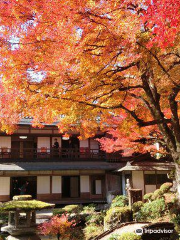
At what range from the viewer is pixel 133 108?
11.5 metres

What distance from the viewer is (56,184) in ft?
76.5

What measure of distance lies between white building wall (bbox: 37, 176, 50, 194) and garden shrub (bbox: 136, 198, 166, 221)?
Result: 1249cm

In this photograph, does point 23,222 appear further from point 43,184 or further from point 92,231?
point 43,184

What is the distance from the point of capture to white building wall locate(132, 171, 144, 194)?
20703 millimetres

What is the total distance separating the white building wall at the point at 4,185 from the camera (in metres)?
22.3

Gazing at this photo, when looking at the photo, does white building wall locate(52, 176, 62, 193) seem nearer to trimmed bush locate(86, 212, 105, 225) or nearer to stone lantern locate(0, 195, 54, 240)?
trimmed bush locate(86, 212, 105, 225)

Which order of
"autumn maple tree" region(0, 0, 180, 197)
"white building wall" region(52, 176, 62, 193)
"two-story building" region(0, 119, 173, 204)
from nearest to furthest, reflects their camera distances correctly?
1. "autumn maple tree" region(0, 0, 180, 197)
2. "two-story building" region(0, 119, 173, 204)
3. "white building wall" region(52, 176, 62, 193)

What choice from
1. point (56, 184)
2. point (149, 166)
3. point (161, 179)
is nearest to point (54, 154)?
point (56, 184)

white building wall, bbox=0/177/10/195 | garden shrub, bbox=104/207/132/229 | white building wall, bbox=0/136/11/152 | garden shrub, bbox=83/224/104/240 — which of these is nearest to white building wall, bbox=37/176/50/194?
white building wall, bbox=0/177/10/195

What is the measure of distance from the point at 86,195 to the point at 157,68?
689 inches

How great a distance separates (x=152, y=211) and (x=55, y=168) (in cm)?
1128

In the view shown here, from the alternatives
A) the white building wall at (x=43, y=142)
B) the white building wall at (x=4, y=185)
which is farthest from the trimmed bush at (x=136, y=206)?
the white building wall at (x=4, y=185)

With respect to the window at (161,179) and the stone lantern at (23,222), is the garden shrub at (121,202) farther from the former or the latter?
the stone lantern at (23,222)

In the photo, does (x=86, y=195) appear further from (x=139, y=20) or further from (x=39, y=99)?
(x=139, y=20)
